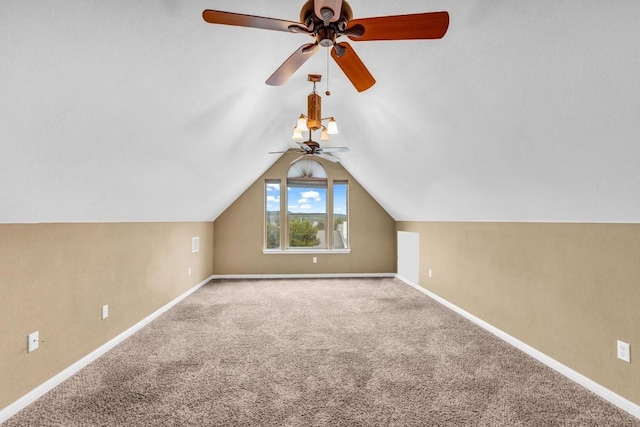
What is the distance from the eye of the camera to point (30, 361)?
197cm

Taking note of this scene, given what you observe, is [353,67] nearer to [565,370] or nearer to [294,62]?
[294,62]

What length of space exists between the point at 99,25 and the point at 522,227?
3.50m

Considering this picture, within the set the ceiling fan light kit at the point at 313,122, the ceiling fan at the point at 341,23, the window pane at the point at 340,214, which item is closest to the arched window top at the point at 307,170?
the window pane at the point at 340,214

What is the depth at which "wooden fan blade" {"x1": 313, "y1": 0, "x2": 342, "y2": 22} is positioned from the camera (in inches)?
46.0

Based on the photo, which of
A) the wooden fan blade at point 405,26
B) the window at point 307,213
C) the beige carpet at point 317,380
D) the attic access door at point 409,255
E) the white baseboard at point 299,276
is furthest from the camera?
the window at point 307,213

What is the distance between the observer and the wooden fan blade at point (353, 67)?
5.31 ft

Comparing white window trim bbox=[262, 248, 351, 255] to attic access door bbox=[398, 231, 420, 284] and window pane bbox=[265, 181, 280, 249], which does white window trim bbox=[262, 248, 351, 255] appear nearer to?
window pane bbox=[265, 181, 280, 249]

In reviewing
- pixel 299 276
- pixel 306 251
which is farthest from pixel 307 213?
pixel 299 276

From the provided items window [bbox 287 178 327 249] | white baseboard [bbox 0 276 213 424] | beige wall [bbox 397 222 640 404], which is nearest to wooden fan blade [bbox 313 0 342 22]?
beige wall [bbox 397 222 640 404]

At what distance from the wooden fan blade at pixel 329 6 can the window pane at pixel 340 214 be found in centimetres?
505

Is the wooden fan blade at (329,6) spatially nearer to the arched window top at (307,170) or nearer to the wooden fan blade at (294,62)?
the wooden fan blade at (294,62)

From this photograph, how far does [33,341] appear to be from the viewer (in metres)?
1.99

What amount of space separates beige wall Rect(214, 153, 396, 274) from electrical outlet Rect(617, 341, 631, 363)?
4296mm

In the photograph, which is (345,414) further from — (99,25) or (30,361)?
(99,25)
